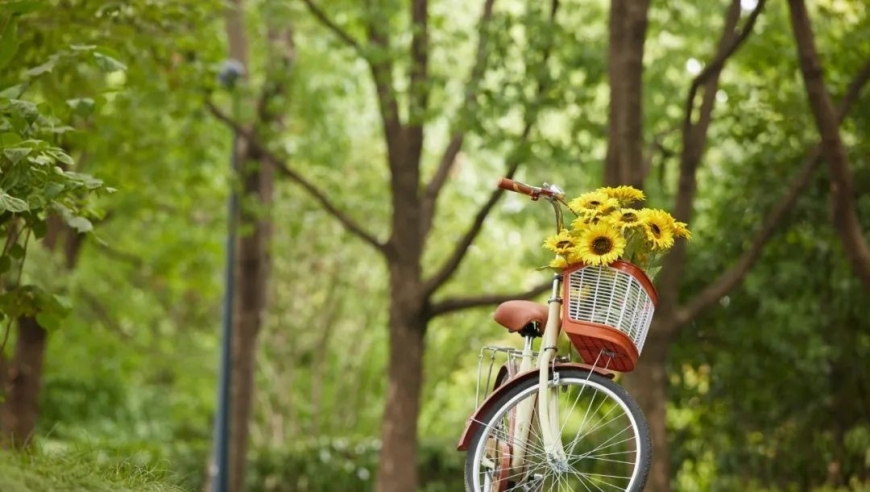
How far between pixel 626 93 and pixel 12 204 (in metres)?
5.36

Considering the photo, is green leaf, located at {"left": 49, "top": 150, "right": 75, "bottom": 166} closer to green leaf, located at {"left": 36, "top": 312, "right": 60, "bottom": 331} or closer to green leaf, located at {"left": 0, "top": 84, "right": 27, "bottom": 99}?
green leaf, located at {"left": 0, "top": 84, "right": 27, "bottom": 99}

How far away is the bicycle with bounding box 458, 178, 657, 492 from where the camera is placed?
17.9 feet

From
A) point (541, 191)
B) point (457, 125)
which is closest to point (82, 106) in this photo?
point (541, 191)

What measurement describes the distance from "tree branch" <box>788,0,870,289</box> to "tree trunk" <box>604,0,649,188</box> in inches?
43.3

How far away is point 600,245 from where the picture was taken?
5.49m

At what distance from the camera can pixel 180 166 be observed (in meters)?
15.7

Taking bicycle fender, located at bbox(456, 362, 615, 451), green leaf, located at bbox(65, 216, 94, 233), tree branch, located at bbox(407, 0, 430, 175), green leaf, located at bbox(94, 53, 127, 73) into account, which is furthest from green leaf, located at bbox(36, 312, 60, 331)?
tree branch, located at bbox(407, 0, 430, 175)

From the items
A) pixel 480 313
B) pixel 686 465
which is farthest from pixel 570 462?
pixel 480 313

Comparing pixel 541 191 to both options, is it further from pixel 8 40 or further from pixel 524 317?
pixel 8 40

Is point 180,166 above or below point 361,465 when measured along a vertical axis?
above

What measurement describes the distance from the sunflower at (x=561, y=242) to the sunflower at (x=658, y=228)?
30cm

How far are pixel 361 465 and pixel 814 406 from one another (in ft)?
20.7

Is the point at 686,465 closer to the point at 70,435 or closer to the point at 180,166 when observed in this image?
the point at 180,166

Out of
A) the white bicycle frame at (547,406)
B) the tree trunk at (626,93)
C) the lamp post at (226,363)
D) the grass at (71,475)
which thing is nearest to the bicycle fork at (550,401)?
the white bicycle frame at (547,406)
